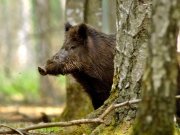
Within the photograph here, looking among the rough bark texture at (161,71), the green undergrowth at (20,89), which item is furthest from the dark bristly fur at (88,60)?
the green undergrowth at (20,89)

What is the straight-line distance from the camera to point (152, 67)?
472 cm

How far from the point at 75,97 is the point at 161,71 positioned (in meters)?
6.13

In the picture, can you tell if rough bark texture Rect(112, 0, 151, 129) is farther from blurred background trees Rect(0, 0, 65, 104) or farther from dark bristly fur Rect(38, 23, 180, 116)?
blurred background trees Rect(0, 0, 65, 104)

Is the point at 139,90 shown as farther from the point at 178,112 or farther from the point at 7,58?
the point at 7,58

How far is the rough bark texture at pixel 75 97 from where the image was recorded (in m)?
10.6

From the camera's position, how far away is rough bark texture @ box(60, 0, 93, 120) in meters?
10.6

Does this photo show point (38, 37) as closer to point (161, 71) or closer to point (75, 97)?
point (75, 97)

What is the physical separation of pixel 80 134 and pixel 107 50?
2.53m

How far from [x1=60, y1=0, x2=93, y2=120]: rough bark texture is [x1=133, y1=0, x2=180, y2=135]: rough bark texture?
578 cm

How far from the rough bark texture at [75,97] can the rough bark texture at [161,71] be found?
5777mm

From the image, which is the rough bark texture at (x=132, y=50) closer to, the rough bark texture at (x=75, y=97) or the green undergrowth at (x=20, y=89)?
the rough bark texture at (x=75, y=97)

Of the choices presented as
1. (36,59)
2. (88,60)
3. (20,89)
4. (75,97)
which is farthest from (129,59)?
(36,59)

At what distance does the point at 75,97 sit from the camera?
1072cm

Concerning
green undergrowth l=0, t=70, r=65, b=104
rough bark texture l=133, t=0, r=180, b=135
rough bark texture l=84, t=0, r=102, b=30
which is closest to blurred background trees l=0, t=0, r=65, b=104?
green undergrowth l=0, t=70, r=65, b=104
